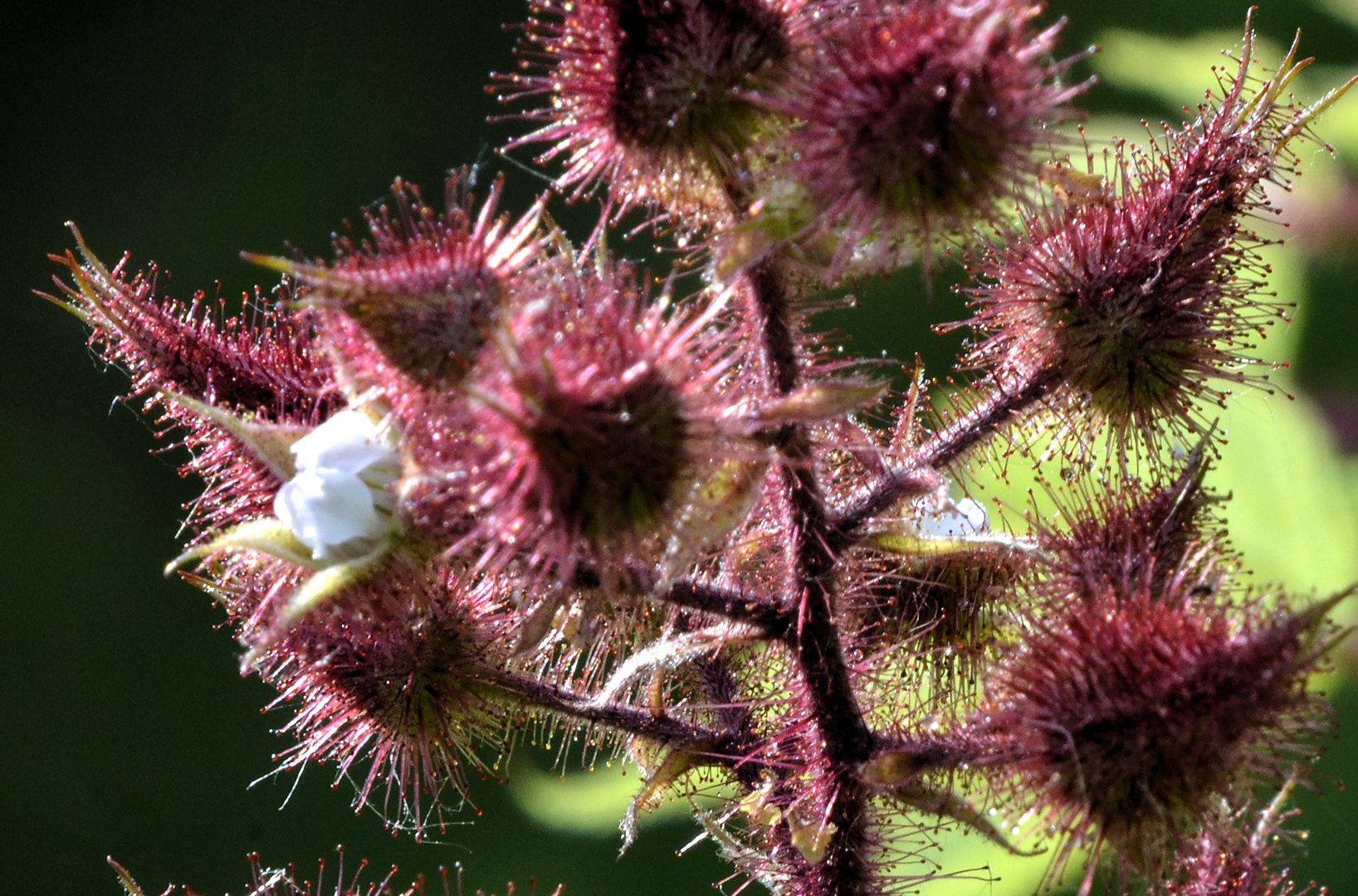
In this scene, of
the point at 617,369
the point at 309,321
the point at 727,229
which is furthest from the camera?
the point at 309,321

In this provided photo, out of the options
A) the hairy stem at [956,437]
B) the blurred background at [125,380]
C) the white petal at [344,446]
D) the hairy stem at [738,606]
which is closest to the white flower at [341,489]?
the white petal at [344,446]

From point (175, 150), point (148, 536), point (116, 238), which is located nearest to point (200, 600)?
point (148, 536)

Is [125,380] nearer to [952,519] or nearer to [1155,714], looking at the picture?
[952,519]

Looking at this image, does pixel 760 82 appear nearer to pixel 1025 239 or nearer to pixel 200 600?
pixel 1025 239

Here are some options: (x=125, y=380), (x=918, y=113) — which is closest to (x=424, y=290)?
(x=918, y=113)

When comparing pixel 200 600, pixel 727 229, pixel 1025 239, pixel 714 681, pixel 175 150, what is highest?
pixel 175 150

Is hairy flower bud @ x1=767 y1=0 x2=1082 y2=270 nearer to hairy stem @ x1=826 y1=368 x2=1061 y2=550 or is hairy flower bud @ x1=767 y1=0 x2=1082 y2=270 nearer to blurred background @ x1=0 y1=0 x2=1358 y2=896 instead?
hairy stem @ x1=826 y1=368 x2=1061 y2=550

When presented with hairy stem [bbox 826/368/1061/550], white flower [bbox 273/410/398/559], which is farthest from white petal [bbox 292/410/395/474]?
hairy stem [bbox 826/368/1061/550]
